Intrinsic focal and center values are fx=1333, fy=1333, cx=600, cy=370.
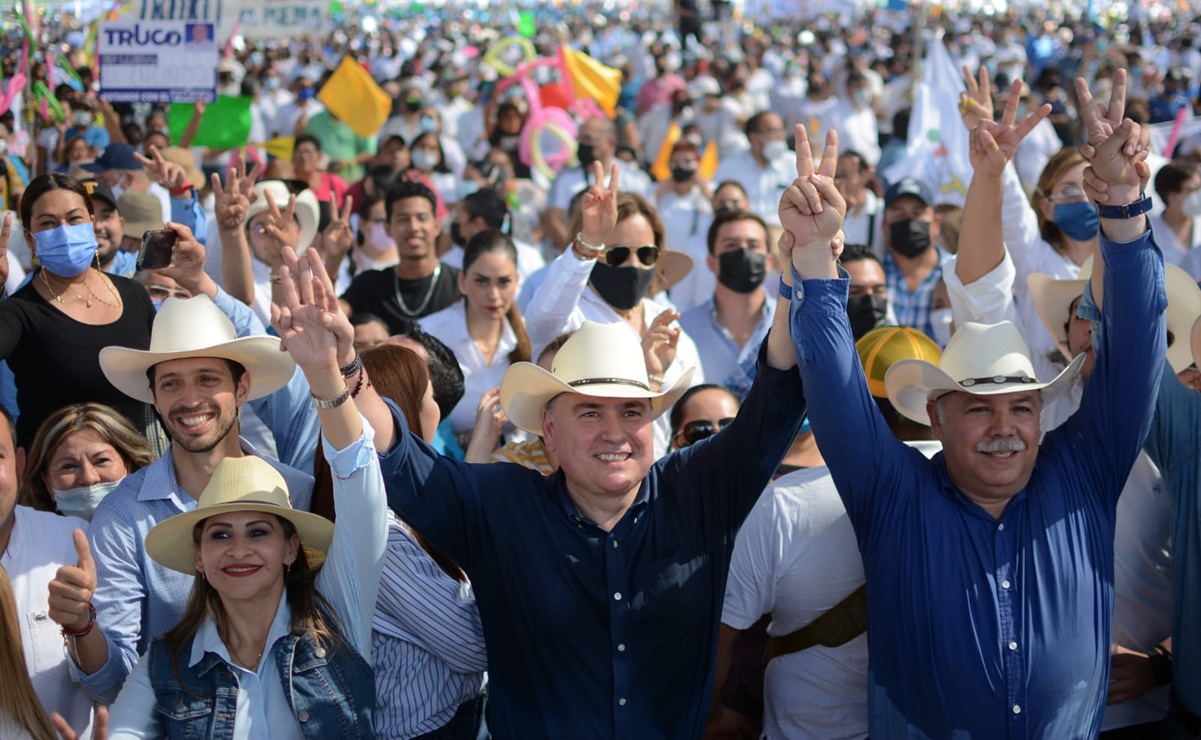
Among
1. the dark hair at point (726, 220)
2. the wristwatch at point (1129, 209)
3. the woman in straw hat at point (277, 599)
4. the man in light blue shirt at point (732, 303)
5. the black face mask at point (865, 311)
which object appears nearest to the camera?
the woman in straw hat at point (277, 599)

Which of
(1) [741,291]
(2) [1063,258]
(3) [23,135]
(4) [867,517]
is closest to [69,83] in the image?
(3) [23,135]

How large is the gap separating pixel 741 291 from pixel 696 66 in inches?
641

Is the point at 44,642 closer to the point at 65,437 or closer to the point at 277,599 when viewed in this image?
the point at 277,599

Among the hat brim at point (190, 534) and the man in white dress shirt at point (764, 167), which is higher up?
the man in white dress shirt at point (764, 167)

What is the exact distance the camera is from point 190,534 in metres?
3.44

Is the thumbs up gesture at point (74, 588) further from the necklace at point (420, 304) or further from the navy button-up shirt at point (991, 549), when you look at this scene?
the necklace at point (420, 304)

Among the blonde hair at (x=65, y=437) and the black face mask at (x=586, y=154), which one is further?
the black face mask at (x=586, y=154)

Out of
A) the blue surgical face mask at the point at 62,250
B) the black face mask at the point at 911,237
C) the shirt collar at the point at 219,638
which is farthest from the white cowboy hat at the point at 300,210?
the shirt collar at the point at 219,638

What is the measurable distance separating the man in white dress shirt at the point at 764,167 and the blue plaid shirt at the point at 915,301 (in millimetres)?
3573

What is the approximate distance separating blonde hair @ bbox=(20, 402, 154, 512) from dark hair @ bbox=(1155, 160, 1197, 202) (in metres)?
6.24

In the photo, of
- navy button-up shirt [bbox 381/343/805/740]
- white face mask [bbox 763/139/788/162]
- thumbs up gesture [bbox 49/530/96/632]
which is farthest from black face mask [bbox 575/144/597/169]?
thumbs up gesture [bbox 49/530/96/632]

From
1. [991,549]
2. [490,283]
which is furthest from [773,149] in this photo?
[991,549]

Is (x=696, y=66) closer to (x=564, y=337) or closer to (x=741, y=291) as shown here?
(x=741, y=291)

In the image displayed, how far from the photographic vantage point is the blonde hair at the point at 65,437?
4.30 metres
